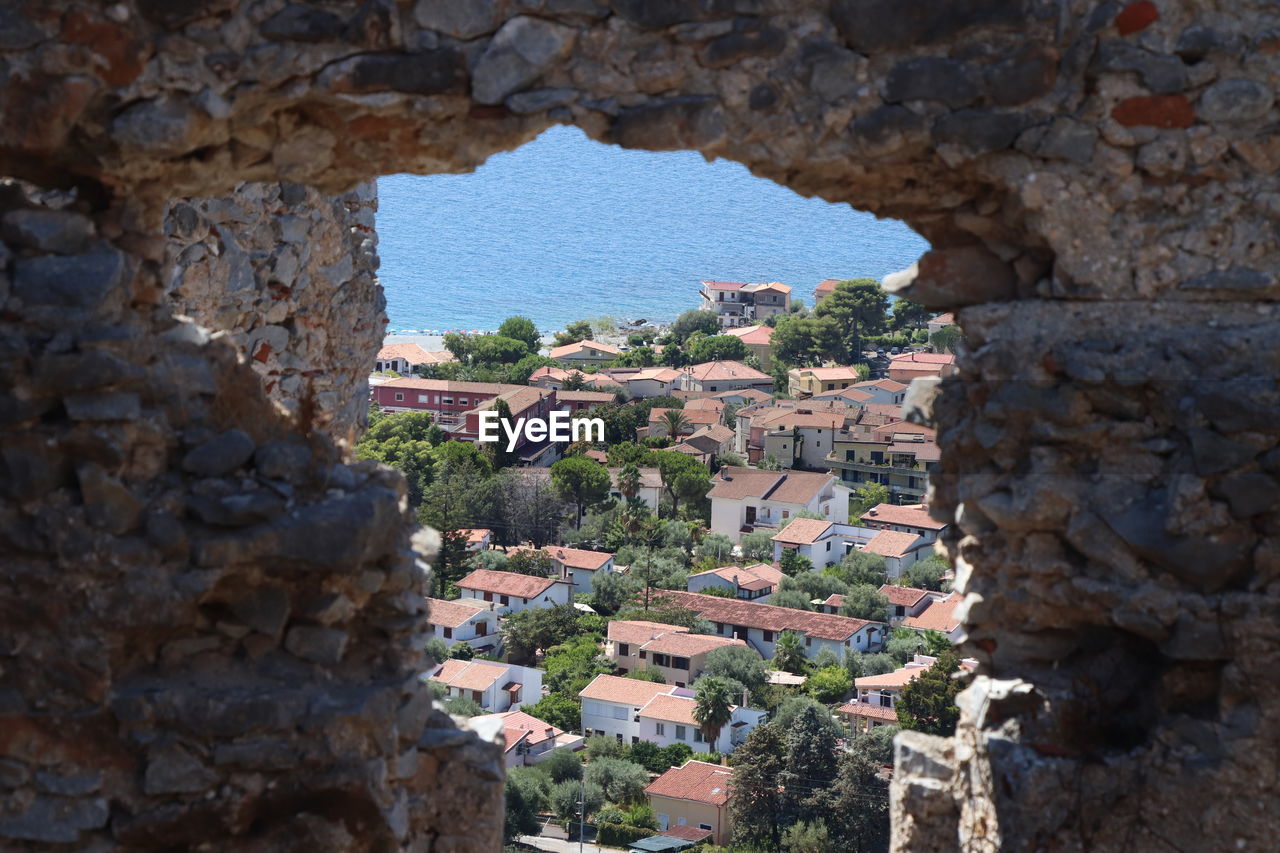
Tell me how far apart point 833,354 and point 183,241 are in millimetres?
68126

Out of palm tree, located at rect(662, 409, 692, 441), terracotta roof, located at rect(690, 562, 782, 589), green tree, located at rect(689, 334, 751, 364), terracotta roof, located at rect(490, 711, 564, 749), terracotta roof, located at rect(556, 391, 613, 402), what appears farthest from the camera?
green tree, located at rect(689, 334, 751, 364)

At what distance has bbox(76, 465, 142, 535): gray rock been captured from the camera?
147 inches

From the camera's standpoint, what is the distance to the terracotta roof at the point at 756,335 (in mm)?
77456

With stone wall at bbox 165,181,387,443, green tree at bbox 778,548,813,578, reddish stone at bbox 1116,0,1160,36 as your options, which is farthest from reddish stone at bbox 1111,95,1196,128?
green tree at bbox 778,548,813,578

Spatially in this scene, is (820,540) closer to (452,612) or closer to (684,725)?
(452,612)

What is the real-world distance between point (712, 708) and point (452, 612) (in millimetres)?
9105

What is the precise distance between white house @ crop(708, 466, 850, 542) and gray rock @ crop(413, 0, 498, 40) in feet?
144

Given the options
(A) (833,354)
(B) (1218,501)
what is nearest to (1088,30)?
(B) (1218,501)

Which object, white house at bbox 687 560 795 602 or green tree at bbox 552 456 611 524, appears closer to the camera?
white house at bbox 687 560 795 602

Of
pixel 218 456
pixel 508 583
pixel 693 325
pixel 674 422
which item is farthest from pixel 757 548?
pixel 218 456

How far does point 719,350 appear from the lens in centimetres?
7706

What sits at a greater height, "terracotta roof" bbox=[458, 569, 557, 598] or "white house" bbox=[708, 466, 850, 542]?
"white house" bbox=[708, 466, 850, 542]

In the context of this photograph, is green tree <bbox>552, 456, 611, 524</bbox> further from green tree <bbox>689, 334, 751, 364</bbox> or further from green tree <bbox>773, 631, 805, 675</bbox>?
green tree <bbox>689, 334, 751, 364</bbox>

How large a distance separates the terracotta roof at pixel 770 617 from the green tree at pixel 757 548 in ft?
21.1
